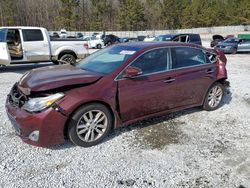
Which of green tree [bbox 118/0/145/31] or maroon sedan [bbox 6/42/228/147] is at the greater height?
green tree [bbox 118/0/145/31]

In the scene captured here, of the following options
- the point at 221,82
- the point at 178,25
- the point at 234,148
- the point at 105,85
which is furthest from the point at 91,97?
the point at 178,25

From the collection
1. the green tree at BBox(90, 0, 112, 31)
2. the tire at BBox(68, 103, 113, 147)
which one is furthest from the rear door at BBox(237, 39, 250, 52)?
the green tree at BBox(90, 0, 112, 31)

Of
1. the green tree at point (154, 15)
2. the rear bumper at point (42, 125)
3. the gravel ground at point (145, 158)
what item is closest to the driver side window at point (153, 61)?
the gravel ground at point (145, 158)

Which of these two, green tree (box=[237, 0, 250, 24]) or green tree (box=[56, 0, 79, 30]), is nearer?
green tree (box=[56, 0, 79, 30])

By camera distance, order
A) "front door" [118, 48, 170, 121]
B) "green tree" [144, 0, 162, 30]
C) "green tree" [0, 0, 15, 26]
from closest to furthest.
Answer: "front door" [118, 48, 170, 121], "green tree" [0, 0, 15, 26], "green tree" [144, 0, 162, 30]

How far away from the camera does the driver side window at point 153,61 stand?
14.1 ft

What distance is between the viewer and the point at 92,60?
15.8 ft

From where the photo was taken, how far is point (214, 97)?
5586 mm

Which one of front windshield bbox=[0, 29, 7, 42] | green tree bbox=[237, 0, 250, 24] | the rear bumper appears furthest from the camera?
green tree bbox=[237, 0, 250, 24]

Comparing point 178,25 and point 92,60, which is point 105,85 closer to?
point 92,60

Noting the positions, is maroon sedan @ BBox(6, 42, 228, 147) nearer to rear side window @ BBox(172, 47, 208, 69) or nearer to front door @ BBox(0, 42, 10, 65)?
rear side window @ BBox(172, 47, 208, 69)

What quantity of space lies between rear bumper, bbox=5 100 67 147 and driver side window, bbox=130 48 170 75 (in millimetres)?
1483

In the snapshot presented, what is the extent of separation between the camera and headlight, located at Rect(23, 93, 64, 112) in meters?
3.45

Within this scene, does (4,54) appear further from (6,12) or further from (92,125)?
(6,12)
